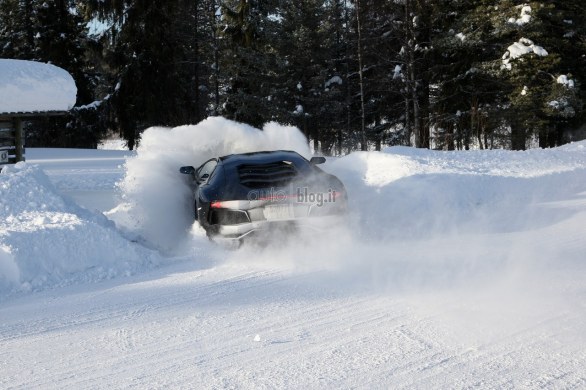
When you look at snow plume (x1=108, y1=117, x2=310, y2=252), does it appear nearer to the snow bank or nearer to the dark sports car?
the dark sports car

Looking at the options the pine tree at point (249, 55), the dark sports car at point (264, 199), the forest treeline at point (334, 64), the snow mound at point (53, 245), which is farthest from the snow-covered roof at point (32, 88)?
the pine tree at point (249, 55)

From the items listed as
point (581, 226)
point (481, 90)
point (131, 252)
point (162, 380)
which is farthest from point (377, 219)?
point (481, 90)

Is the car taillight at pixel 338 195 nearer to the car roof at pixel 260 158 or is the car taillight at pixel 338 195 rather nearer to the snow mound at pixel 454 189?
the snow mound at pixel 454 189

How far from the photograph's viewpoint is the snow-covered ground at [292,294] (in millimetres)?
3666

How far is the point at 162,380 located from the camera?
3531 mm

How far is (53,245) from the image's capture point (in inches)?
255

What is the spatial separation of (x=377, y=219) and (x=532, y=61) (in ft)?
60.1

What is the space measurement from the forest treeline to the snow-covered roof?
1609cm

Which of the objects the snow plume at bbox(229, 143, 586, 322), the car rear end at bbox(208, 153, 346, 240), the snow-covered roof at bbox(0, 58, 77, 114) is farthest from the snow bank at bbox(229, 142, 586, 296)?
the snow-covered roof at bbox(0, 58, 77, 114)

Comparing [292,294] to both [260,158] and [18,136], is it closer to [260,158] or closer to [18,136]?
[260,158]

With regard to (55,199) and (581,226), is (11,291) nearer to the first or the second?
(55,199)

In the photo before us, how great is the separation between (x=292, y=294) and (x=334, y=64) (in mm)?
31475

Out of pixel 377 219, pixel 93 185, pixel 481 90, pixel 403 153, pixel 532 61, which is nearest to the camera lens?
pixel 377 219

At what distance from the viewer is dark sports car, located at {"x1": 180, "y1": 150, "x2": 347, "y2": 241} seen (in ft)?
22.3
